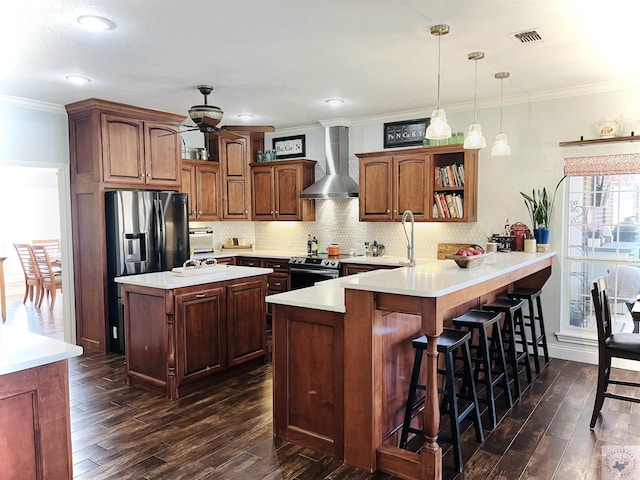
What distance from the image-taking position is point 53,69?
3887mm

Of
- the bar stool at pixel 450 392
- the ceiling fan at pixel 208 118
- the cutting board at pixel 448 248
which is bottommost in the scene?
the bar stool at pixel 450 392

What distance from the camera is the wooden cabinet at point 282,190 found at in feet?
21.3

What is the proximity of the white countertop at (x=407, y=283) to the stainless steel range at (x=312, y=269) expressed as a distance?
2030 millimetres

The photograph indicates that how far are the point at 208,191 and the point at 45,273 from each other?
10.8 ft

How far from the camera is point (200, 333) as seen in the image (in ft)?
12.8

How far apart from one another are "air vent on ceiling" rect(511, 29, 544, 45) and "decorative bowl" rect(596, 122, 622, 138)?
1618mm

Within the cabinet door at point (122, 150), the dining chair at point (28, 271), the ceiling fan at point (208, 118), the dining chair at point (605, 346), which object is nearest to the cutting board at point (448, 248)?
the dining chair at point (605, 346)

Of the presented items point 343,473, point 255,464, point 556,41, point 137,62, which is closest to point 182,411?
point 255,464

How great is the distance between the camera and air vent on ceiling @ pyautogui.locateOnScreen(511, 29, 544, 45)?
3189 mm

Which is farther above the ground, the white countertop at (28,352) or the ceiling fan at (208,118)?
the ceiling fan at (208,118)

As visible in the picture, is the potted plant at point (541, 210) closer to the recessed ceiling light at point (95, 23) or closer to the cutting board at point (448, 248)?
the cutting board at point (448, 248)

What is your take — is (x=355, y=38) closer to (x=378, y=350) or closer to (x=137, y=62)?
(x=137, y=62)

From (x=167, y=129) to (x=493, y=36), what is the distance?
12.5 feet

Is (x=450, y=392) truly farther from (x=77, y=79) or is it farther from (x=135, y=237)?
(x=77, y=79)
